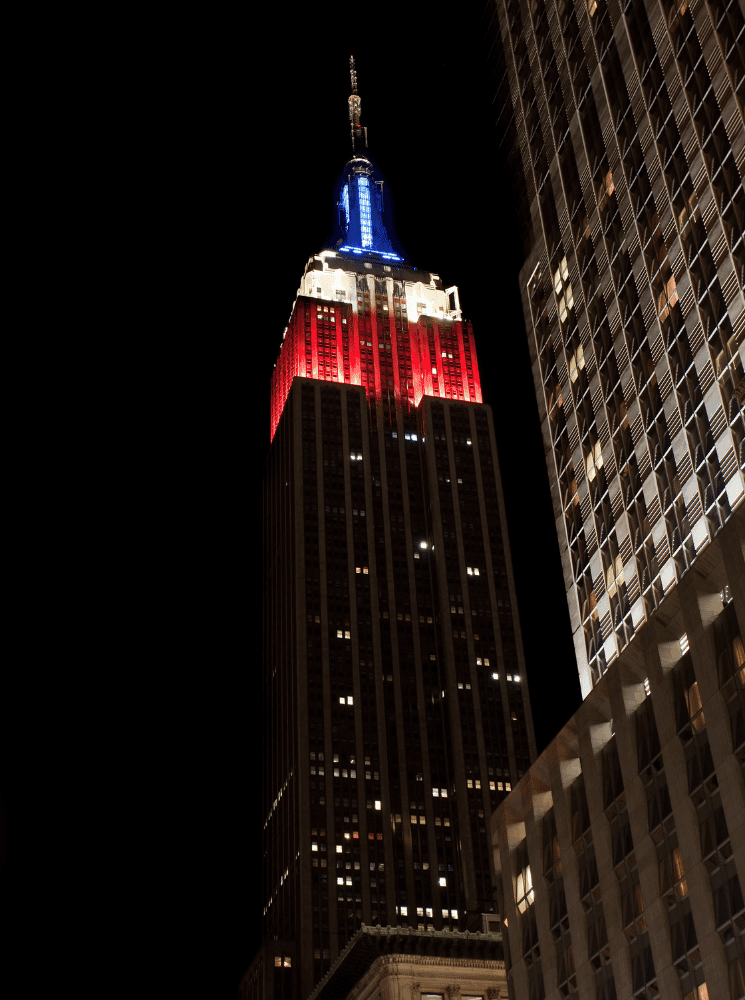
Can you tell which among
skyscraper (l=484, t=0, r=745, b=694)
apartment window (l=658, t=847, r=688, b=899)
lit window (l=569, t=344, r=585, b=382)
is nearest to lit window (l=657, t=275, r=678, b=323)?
skyscraper (l=484, t=0, r=745, b=694)

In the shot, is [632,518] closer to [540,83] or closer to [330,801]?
[540,83]

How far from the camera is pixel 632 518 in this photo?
264 feet

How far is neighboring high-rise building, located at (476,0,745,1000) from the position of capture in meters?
61.2

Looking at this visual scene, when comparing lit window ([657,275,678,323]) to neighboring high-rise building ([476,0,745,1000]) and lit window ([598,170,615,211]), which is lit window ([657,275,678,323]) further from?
lit window ([598,170,615,211])

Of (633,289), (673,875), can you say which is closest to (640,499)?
(633,289)

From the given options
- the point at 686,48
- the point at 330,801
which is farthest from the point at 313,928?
the point at 686,48

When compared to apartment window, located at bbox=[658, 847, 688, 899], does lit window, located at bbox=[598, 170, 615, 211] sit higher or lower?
higher

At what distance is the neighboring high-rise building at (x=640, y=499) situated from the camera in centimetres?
6119

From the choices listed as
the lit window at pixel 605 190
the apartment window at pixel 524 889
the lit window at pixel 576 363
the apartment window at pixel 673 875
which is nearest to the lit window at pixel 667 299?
the lit window at pixel 576 363

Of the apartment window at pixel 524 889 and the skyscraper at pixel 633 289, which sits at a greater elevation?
the skyscraper at pixel 633 289

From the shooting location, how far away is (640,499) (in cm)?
8006

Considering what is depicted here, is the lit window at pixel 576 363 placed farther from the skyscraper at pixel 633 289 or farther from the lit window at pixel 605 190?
the lit window at pixel 605 190

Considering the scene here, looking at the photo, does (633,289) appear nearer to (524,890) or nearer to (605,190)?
(605,190)

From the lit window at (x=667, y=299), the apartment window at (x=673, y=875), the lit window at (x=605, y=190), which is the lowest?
the apartment window at (x=673, y=875)
